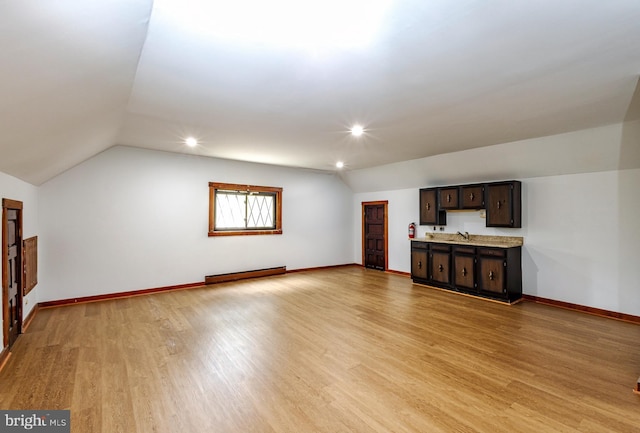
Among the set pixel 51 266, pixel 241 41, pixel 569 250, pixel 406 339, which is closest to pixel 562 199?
pixel 569 250

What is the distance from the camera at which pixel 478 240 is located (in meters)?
5.84

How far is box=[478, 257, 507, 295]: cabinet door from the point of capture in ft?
16.4

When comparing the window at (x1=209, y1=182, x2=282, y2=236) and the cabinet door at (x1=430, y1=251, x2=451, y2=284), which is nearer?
the cabinet door at (x1=430, y1=251, x2=451, y2=284)

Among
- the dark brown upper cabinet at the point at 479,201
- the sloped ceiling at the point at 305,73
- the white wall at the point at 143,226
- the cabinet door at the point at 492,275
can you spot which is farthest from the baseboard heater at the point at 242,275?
the cabinet door at the point at 492,275

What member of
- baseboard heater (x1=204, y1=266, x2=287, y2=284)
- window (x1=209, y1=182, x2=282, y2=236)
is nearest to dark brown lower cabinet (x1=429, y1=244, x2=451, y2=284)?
baseboard heater (x1=204, y1=266, x2=287, y2=284)

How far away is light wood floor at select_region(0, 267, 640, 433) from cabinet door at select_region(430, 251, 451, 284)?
3.69ft

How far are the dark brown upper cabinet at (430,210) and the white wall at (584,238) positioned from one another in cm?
93

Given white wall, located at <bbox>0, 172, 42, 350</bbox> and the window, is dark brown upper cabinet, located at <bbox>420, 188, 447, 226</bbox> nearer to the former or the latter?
the window

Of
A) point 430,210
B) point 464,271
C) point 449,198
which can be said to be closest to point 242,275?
point 430,210

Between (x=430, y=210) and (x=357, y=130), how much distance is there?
316 centimetres

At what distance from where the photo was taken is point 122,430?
79.0 inches

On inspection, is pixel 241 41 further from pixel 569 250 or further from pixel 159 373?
pixel 569 250

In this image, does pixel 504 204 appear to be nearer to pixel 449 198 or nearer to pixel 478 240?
pixel 478 240

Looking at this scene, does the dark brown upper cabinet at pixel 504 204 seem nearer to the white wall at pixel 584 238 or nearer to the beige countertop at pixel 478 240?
the white wall at pixel 584 238
